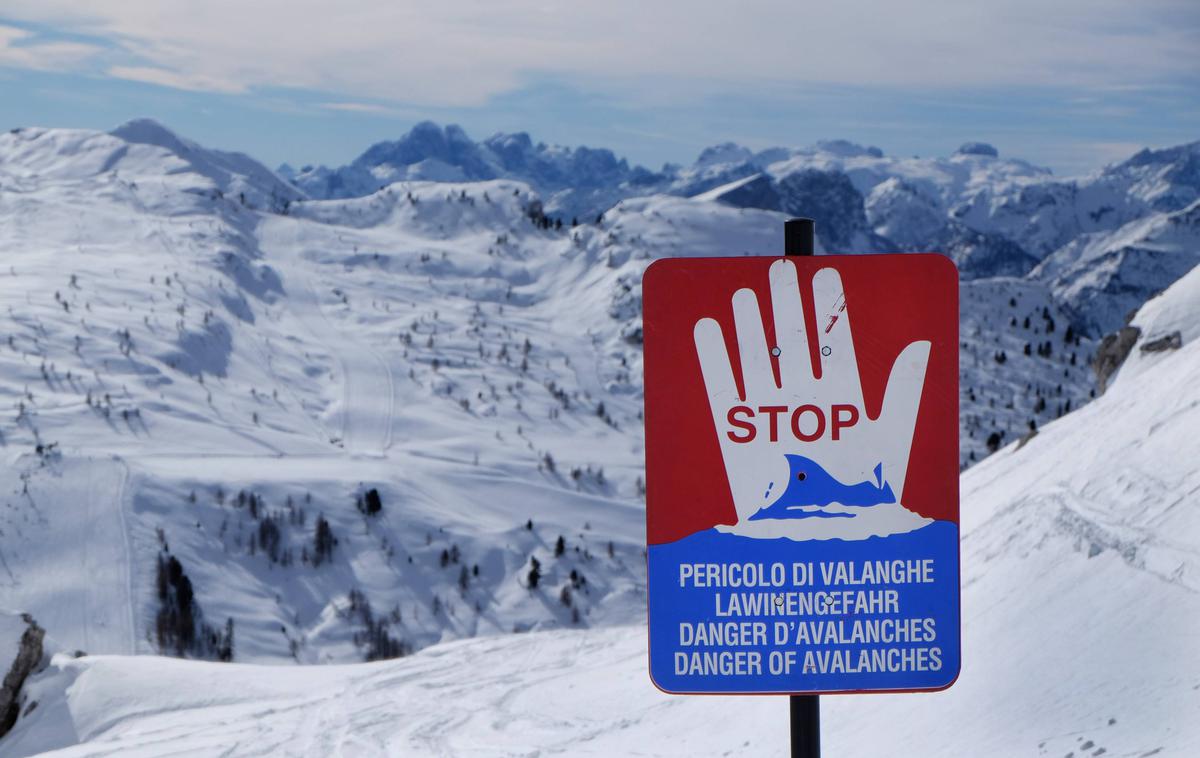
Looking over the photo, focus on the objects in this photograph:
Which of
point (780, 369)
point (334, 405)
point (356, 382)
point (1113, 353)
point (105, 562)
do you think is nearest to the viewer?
point (780, 369)

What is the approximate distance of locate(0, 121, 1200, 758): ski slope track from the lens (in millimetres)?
8195

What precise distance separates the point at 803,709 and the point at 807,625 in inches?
11.4

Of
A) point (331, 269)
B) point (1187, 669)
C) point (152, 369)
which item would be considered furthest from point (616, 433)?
point (1187, 669)

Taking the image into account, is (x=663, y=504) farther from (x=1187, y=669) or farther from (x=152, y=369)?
(x=152, y=369)

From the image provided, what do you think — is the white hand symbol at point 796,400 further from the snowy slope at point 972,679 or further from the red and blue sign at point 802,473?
the snowy slope at point 972,679

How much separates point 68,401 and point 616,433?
34.1 m

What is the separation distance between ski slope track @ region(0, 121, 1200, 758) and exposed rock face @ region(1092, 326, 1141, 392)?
2.36 ft

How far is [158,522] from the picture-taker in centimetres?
4144

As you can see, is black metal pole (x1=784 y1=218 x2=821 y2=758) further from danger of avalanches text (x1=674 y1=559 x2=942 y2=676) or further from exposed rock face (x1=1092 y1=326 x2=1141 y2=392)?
exposed rock face (x1=1092 y1=326 x2=1141 y2=392)

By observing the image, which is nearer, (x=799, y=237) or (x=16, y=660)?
(x=799, y=237)

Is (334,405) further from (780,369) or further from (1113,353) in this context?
(780,369)

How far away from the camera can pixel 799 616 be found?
3.46m

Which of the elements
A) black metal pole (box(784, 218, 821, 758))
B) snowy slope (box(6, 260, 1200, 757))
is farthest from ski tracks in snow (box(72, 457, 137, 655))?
black metal pole (box(784, 218, 821, 758))

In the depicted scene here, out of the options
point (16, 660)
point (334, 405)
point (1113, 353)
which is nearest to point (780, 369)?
point (16, 660)
